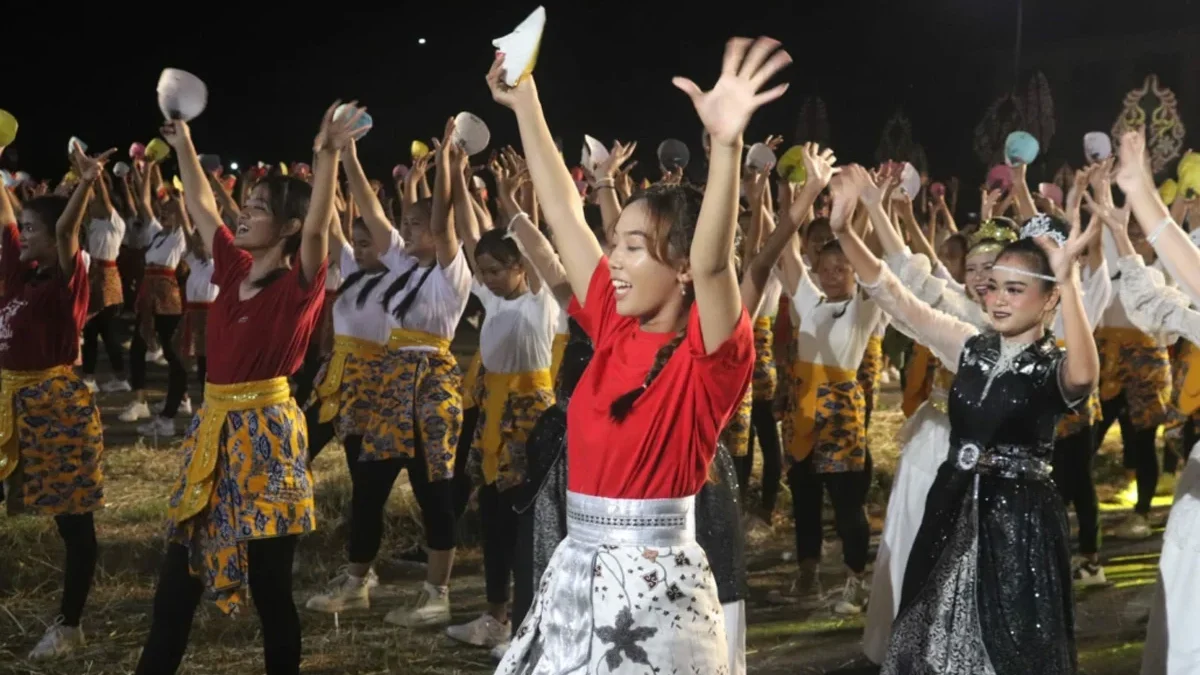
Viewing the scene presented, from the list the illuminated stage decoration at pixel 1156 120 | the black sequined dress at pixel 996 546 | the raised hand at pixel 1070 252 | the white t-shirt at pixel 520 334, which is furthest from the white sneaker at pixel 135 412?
the illuminated stage decoration at pixel 1156 120

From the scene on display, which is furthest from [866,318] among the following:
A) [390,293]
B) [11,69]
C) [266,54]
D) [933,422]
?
[11,69]

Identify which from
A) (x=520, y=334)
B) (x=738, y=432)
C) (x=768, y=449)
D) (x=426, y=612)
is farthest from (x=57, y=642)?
(x=768, y=449)

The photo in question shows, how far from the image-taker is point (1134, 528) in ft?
24.0

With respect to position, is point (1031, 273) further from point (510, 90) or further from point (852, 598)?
point (852, 598)

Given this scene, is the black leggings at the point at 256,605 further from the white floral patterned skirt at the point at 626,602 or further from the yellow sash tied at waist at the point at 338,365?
the yellow sash tied at waist at the point at 338,365

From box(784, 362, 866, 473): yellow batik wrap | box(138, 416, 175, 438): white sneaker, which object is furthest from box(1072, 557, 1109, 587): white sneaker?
box(138, 416, 175, 438): white sneaker

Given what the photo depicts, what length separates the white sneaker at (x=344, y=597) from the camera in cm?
568

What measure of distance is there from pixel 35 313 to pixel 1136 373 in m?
6.37

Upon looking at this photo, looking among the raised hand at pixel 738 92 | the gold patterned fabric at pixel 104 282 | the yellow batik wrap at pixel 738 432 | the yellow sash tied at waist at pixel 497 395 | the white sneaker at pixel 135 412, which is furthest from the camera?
the gold patterned fabric at pixel 104 282

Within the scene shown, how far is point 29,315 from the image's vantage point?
4859 mm

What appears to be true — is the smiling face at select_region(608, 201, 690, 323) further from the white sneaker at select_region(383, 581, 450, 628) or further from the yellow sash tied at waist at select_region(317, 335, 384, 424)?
the yellow sash tied at waist at select_region(317, 335, 384, 424)

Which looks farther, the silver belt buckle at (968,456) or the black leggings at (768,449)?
the black leggings at (768,449)

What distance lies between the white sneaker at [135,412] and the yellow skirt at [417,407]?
5.57 m

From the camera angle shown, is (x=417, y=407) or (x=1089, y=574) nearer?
(x=417, y=407)
